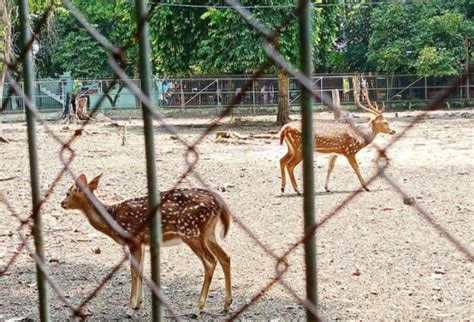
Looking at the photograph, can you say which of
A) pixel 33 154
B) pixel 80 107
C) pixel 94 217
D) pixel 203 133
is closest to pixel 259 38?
pixel 80 107

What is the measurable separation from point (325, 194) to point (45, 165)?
15.4 feet

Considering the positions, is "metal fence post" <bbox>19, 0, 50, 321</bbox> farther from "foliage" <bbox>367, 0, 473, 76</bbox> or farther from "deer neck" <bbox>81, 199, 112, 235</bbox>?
"foliage" <bbox>367, 0, 473, 76</bbox>

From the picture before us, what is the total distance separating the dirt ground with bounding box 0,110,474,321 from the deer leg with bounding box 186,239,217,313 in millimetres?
106

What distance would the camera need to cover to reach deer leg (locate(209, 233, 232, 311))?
13.7ft

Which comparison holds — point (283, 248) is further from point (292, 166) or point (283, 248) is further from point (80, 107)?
point (80, 107)

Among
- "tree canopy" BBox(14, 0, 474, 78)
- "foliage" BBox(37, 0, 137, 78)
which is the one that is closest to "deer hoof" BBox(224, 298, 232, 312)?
"tree canopy" BBox(14, 0, 474, 78)

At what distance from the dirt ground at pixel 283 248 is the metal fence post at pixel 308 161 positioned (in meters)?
0.25

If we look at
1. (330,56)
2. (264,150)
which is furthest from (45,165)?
(330,56)

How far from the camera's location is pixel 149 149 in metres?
1.20

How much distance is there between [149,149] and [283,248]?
475 centimetres

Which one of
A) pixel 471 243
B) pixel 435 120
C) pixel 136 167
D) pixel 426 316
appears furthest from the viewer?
pixel 435 120

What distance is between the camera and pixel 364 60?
28.2m

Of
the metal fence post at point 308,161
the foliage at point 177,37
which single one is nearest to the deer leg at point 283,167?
the metal fence post at point 308,161

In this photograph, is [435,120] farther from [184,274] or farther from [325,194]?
[184,274]
